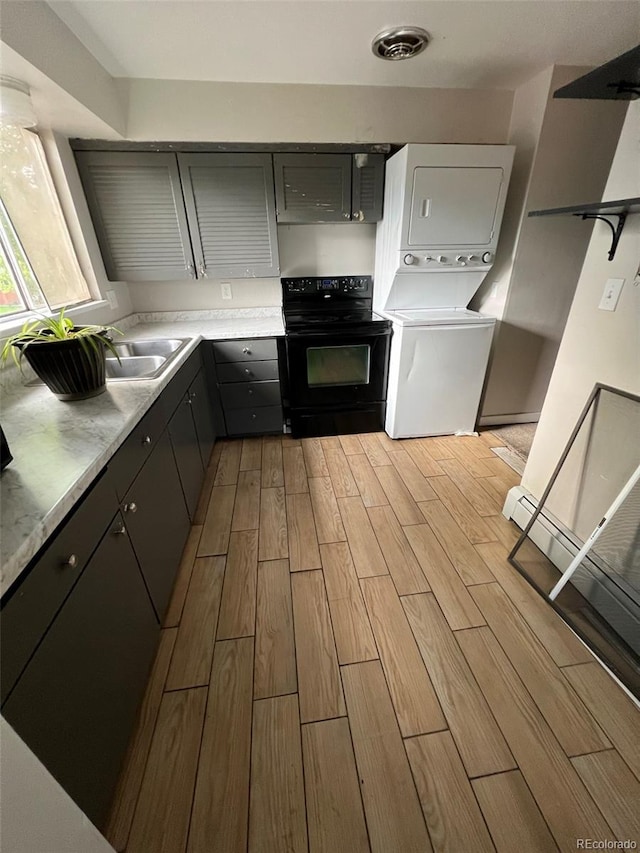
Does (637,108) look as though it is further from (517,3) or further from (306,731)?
(306,731)

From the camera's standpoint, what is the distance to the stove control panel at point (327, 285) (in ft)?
8.89

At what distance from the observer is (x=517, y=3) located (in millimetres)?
1445

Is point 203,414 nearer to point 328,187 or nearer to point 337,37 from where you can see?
point 328,187

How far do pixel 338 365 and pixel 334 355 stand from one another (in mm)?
84

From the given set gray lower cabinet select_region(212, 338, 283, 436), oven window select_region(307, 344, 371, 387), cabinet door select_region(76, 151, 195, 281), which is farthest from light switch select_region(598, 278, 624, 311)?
cabinet door select_region(76, 151, 195, 281)

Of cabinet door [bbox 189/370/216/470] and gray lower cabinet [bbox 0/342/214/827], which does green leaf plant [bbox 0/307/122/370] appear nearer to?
gray lower cabinet [bbox 0/342/214/827]

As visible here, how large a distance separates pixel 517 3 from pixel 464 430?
2241mm

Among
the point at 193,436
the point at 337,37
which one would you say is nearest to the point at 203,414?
the point at 193,436

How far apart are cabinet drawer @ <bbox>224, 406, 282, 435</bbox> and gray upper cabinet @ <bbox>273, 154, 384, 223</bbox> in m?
1.33

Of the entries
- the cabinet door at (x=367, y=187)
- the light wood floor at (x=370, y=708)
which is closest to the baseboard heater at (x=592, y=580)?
the light wood floor at (x=370, y=708)

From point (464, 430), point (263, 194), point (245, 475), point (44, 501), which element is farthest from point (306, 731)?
point (263, 194)

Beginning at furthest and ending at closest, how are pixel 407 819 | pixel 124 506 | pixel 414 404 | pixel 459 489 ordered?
pixel 414 404, pixel 459 489, pixel 124 506, pixel 407 819

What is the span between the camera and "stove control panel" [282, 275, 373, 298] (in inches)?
107

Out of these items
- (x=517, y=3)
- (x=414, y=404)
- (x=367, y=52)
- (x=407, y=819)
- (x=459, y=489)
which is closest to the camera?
(x=407, y=819)
